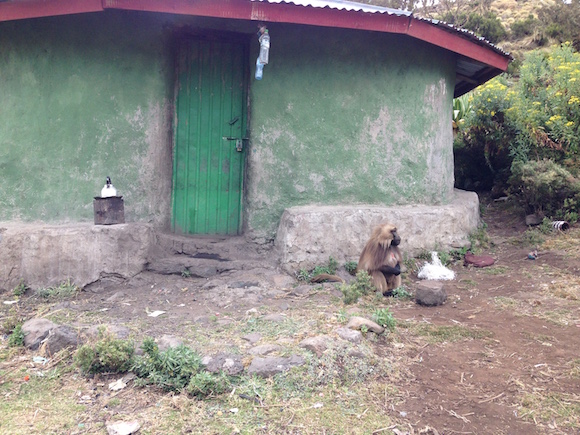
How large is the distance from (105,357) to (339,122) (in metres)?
4.31

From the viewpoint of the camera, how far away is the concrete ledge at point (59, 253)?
5.83m

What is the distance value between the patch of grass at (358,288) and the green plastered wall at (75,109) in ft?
9.34

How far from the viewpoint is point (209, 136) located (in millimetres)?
6785

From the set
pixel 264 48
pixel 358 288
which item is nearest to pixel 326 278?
pixel 358 288

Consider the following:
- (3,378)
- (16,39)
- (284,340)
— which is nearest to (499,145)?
(284,340)

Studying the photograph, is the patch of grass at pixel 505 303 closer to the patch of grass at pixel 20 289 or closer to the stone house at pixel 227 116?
the stone house at pixel 227 116

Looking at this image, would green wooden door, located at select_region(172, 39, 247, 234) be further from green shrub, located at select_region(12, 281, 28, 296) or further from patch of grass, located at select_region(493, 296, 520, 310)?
patch of grass, located at select_region(493, 296, 520, 310)

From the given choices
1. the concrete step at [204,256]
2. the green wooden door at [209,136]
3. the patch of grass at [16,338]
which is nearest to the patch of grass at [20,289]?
the concrete step at [204,256]

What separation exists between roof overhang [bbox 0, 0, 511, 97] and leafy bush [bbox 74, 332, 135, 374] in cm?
360

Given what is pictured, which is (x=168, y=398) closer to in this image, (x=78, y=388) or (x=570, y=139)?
(x=78, y=388)

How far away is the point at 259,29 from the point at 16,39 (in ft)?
9.37

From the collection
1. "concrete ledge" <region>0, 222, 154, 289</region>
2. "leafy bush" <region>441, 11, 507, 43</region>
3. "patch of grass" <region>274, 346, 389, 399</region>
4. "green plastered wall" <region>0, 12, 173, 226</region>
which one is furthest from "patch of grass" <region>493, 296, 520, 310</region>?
"leafy bush" <region>441, 11, 507, 43</region>

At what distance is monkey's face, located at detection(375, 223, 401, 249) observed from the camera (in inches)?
233

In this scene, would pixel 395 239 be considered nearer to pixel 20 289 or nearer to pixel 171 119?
pixel 171 119
